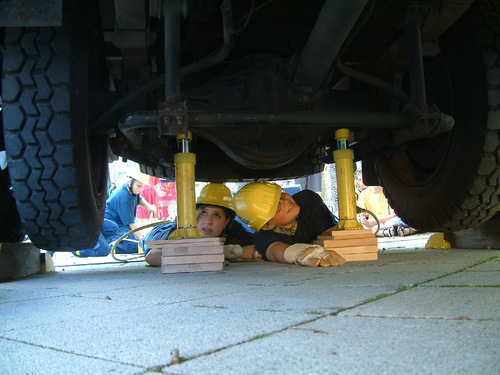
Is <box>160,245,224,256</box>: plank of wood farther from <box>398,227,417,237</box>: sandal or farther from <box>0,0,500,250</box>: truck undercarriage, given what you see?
<box>398,227,417,237</box>: sandal

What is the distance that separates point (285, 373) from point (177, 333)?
0.96ft

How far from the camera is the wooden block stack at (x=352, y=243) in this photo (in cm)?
213

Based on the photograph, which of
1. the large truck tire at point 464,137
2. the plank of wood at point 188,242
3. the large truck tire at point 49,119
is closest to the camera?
the large truck tire at point 49,119

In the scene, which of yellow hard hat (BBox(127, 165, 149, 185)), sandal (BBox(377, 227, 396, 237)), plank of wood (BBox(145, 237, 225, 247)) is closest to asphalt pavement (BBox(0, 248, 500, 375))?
plank of wood (BBox(145, 237, 225, 247))

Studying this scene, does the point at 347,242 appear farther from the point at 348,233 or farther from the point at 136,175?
the point at 136,175

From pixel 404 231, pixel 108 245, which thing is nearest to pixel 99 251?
pixel 108 245

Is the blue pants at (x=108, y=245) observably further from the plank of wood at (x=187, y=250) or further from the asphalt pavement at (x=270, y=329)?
the asphalt pavement at (x=270, y=329)

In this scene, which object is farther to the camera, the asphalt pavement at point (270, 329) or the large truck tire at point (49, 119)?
the large truck tire at point (49, 119)

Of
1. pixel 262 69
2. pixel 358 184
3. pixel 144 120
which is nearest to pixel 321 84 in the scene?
pixel 262 69

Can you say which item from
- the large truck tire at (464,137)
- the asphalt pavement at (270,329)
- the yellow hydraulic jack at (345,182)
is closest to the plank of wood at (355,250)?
the yellow hydraulic jack at (345,182)

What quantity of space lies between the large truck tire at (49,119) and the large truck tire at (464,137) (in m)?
1.57

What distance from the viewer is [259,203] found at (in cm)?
242

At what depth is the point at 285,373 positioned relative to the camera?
55 cm

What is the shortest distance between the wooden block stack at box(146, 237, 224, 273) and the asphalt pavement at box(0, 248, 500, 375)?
60 centimetres
